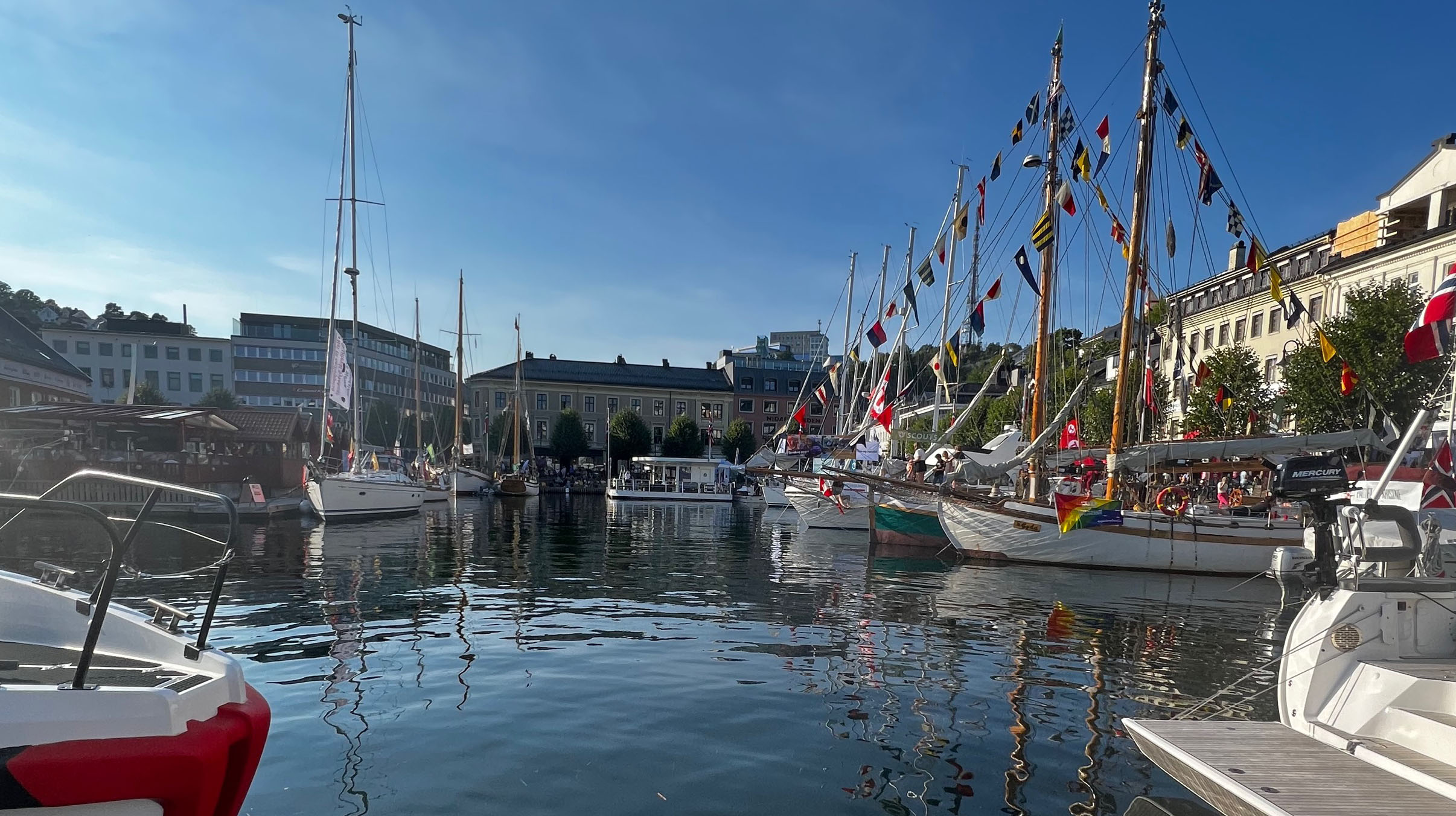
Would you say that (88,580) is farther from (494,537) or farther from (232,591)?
(494,537)

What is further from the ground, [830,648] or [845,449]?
[845,449]

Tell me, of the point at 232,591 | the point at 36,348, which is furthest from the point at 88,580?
the point at 36,348

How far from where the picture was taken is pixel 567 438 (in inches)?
3344

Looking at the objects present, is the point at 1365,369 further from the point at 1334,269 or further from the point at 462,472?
the point at 462,472

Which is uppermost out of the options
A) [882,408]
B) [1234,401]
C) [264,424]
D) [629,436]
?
[1234,401]

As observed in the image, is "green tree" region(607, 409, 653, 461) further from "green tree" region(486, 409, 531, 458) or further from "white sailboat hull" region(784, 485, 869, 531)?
"white sailboat hull" region(784, 485, 869, 531)

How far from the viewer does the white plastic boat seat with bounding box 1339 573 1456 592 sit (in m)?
7.00

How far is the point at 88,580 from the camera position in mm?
17000

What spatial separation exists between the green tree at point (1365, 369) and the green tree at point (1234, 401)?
17.4 ft

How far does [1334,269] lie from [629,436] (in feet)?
197

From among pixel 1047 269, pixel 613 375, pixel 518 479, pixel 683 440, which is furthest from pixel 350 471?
pixel 613 375

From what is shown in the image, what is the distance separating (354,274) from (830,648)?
117ft

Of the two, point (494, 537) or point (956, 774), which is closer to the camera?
point (956, 774)

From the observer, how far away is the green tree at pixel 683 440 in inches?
3418
